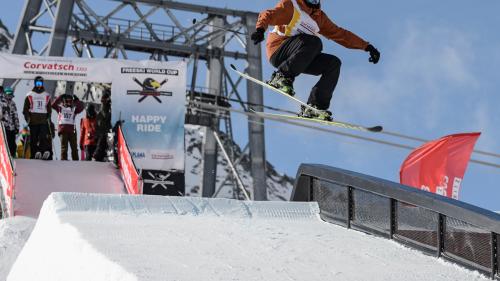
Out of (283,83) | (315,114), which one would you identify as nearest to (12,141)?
(283,83)

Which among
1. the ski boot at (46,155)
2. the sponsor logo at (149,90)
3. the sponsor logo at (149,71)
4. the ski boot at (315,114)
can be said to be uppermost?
the sponsor logo at (149,71)

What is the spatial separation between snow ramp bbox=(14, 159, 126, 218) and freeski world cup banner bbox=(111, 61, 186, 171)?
799 millimetres

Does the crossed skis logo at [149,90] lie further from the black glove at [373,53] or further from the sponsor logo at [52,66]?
the black glove at [373,53]

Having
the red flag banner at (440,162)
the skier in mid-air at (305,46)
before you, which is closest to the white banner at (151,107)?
the red flag banner at (440,162)

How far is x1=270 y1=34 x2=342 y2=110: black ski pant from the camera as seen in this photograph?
906 centimetres

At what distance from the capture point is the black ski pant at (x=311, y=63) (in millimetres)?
9062

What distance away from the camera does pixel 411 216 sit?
7.23m

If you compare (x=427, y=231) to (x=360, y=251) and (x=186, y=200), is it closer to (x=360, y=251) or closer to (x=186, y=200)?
(x=360, y=251)

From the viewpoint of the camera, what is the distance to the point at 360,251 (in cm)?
663

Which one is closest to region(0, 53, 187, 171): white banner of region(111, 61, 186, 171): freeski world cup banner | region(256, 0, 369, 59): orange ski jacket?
region(111, 61, 186, 171): freeski world cup banner

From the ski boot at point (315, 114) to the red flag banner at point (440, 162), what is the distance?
333cm

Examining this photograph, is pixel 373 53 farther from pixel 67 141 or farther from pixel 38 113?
pixel 67 141

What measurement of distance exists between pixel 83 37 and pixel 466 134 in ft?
41.8

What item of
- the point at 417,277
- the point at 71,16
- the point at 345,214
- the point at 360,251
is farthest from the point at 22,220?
the point at 71,16
